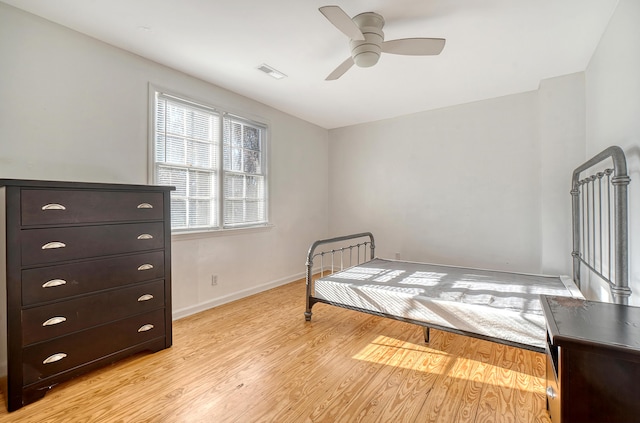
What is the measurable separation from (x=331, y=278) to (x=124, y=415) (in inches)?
73.8

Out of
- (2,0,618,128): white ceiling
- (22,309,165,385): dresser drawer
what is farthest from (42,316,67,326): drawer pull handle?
(2,0,618,128): white ceiling

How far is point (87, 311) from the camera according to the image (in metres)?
1.99

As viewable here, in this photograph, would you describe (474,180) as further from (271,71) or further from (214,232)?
(214,232)

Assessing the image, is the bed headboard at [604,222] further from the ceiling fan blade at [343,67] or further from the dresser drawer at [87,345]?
the dresser drawer at [87,345]

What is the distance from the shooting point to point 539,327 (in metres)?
1.88

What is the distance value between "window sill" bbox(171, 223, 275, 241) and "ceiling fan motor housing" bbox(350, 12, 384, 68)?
2.34 meters

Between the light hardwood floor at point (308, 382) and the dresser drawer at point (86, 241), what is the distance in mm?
851

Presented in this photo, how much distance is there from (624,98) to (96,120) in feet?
13.0

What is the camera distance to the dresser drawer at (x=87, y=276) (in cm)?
177

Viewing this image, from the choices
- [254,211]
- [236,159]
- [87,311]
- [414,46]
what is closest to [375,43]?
[414,46]

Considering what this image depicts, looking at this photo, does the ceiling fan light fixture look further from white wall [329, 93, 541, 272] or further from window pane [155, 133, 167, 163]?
white wall [329, 93, 541, 272]

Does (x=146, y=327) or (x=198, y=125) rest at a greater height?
(x=198, y=125)

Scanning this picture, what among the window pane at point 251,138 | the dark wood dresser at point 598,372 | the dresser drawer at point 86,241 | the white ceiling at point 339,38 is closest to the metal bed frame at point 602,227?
the dark wood dresser at point 598,372

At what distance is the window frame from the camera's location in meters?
2.87
